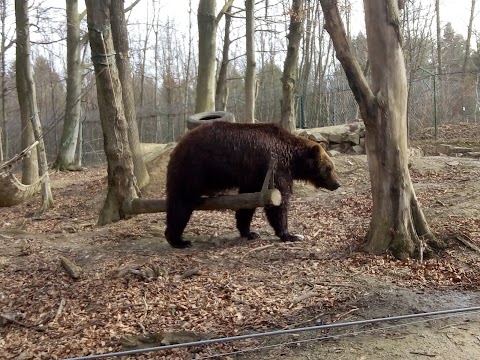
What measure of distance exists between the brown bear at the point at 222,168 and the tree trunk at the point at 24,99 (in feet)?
21.8

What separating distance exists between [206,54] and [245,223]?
871 cm

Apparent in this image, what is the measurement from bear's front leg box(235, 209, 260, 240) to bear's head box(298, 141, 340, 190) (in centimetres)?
103

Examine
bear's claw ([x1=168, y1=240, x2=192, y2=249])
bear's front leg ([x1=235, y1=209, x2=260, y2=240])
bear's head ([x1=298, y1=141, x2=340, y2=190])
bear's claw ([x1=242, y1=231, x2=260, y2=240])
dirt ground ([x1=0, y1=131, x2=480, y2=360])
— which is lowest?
dirt ground ([x1=0, y1=131, x2=480, y2=360])

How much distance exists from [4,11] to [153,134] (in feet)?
35.6

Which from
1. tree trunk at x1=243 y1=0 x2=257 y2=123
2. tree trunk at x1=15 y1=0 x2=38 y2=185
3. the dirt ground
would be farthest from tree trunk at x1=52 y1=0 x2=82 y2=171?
the dirt ground

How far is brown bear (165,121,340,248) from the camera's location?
680cm

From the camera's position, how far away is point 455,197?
852 cm

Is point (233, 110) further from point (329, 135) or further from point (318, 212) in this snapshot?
point (318, 212)

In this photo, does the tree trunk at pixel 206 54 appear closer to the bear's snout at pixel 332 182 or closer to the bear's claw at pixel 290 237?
the bear's snout at pixel 332 182

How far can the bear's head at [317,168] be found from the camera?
751 centimetres

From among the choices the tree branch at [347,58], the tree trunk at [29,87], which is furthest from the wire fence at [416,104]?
the tree branch at [347,58]

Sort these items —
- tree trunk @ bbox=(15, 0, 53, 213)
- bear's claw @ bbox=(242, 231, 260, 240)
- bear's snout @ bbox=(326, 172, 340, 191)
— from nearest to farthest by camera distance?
1. bear's claw @ bbox=(242, 231, 260, 240)
2. bear's snout @ bbox=(326, 172, 340, 191)
3. tree trunk @ bbox=(15, 0, 53, 213)

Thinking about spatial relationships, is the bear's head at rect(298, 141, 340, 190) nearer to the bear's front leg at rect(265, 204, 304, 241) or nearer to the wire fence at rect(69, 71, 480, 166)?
the bear's front leg at rect(265, 204, 304, 241)

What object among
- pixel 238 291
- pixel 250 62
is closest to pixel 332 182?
pixel 238 291
